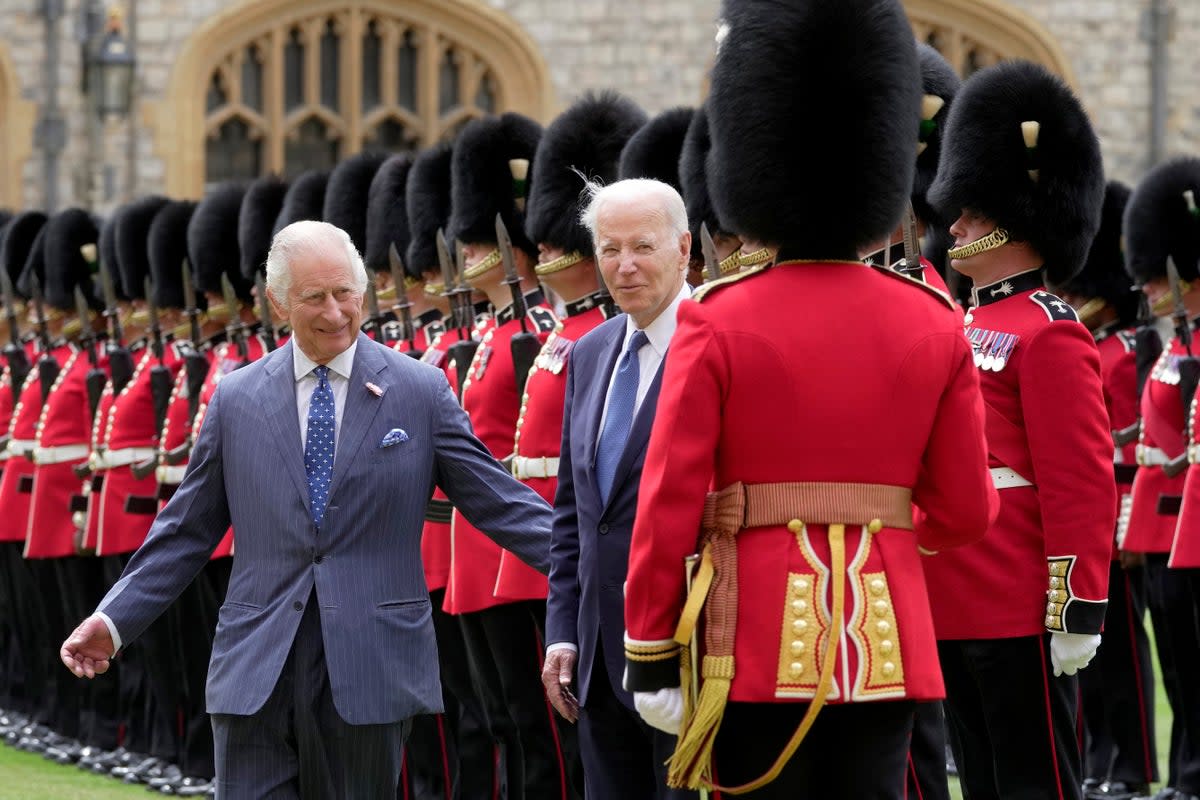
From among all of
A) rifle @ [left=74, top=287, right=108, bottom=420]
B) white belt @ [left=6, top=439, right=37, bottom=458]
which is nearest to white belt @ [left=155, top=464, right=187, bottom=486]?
rifle @ [left=74, top=287, right=108, bottom=420]

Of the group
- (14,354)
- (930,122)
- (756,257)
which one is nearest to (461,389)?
(930,122)

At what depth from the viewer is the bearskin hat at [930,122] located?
18.9 ft

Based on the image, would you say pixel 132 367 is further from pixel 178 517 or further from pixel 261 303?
pixel 178 517

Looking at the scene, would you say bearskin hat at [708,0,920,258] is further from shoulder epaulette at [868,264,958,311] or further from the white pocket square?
the white pocket square

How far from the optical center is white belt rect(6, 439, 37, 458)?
10.0 metres

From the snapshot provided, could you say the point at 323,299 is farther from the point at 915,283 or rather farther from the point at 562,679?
the point at 915,283

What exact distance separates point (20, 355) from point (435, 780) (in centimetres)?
458

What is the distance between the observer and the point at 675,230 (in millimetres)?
4477

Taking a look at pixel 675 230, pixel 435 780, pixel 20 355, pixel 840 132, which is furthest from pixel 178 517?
pixel 20 355

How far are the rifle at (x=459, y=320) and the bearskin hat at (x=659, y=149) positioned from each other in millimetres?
678

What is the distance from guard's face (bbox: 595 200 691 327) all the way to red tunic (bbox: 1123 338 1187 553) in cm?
321

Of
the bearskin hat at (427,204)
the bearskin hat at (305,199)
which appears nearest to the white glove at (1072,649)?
the bearskin hat at (427,204)

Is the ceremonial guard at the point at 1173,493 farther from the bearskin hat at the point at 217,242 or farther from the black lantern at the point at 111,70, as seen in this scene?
the black lantern at the point at 111,70

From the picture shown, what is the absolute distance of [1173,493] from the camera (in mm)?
7367
